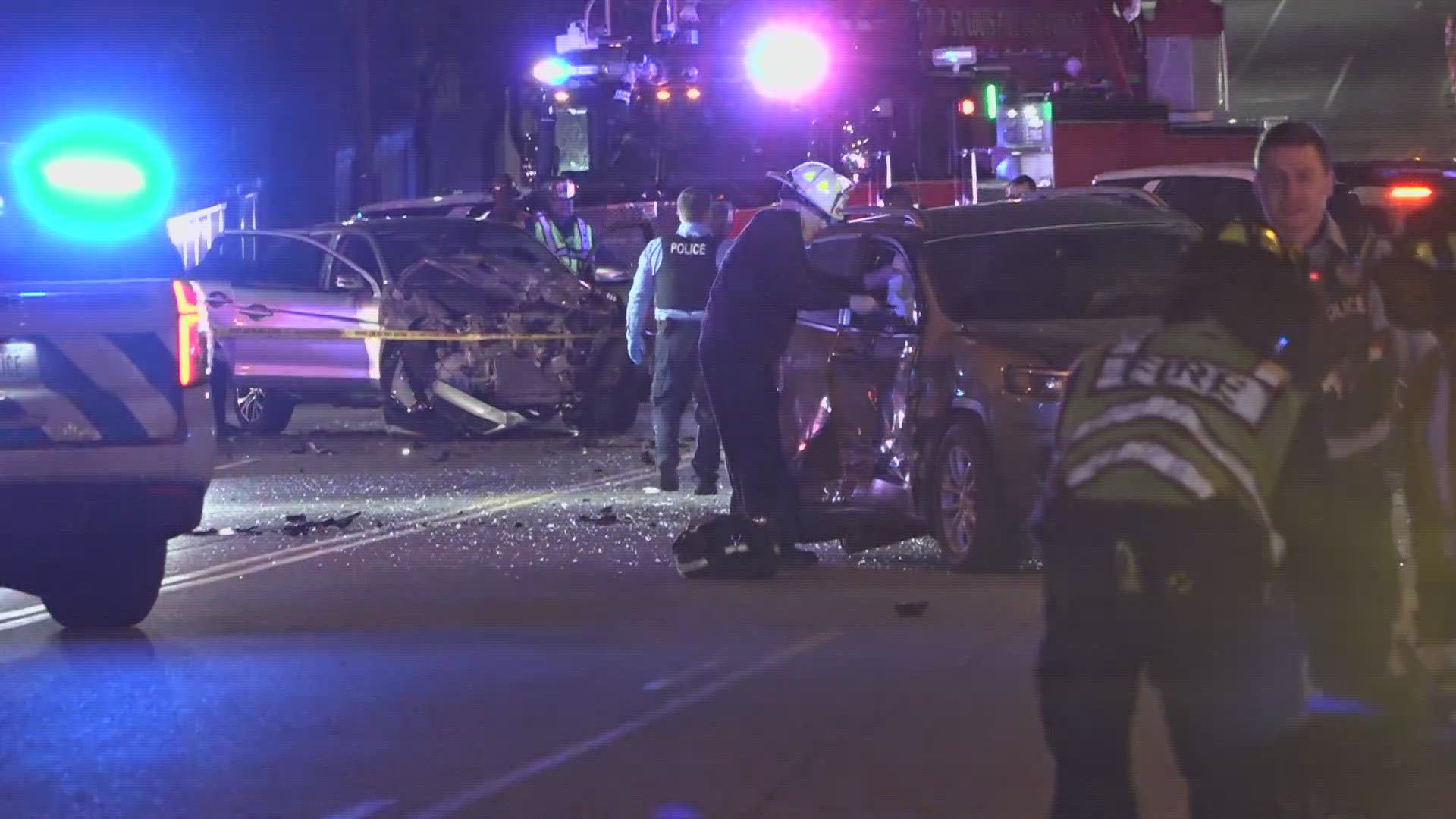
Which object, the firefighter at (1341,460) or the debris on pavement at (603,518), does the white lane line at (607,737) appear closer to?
the firefighter at (1341,460)

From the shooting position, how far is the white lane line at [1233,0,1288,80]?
17922mm

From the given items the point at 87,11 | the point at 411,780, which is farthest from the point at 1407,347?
the point at 87,11

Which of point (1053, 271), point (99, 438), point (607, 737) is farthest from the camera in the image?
point (1053, 271)

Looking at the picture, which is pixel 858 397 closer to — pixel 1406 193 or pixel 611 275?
pixel 1406 193

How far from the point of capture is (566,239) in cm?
2139

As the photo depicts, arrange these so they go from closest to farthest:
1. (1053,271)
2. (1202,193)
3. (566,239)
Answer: (1053,271)
(1202,193)
(566,239)

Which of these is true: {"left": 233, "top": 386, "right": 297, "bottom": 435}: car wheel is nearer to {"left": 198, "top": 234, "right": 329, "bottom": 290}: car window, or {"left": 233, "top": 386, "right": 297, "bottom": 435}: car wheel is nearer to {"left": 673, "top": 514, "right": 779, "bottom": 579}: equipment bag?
{"left": 198, "top": 234, "right": 329, "bottom": 290}: car window

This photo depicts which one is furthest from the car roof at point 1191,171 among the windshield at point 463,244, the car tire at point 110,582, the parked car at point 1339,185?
the car tire at point 110,582

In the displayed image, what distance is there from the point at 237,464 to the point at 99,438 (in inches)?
341

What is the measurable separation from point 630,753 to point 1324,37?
12.5m

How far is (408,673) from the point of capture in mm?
8070

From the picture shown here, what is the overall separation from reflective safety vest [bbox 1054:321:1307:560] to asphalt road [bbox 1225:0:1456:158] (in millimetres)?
14575

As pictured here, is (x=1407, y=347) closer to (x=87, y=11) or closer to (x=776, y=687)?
(x=776, y=687)

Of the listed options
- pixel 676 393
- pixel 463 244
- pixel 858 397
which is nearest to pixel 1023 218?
pixel 858 397
